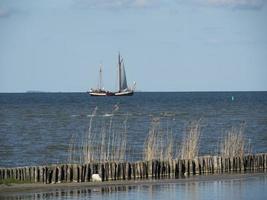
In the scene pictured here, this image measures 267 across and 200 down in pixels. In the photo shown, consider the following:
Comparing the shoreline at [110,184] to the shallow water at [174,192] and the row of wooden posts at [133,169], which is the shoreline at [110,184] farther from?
the row of wooden posts at [133,169]

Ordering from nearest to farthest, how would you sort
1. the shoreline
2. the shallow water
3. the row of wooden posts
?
1. the shallow water
2. the shoreline
3. the row of wooden posts

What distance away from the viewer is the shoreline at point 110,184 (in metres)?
33.4

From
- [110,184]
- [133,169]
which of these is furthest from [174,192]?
[133,169]

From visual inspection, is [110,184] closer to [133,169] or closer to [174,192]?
[133,169]

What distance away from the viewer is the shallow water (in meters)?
31.5

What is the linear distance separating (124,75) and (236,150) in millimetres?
151711

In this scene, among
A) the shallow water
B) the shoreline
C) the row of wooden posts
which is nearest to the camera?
the shallow water

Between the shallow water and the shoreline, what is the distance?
464 mm

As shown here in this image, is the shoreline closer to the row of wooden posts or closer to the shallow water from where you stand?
the shallow water

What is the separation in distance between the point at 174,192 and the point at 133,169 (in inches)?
200

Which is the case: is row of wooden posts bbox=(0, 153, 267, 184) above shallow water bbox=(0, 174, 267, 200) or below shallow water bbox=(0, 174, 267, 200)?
above

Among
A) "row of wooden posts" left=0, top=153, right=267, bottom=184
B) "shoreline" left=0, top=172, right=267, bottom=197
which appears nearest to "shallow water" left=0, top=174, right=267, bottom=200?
"shoreline" left=0, top=172, right=267, bottom=197

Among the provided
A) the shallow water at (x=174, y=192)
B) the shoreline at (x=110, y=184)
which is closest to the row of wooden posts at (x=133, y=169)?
the shoreline at (x=110, y=184)

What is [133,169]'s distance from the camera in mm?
37656
